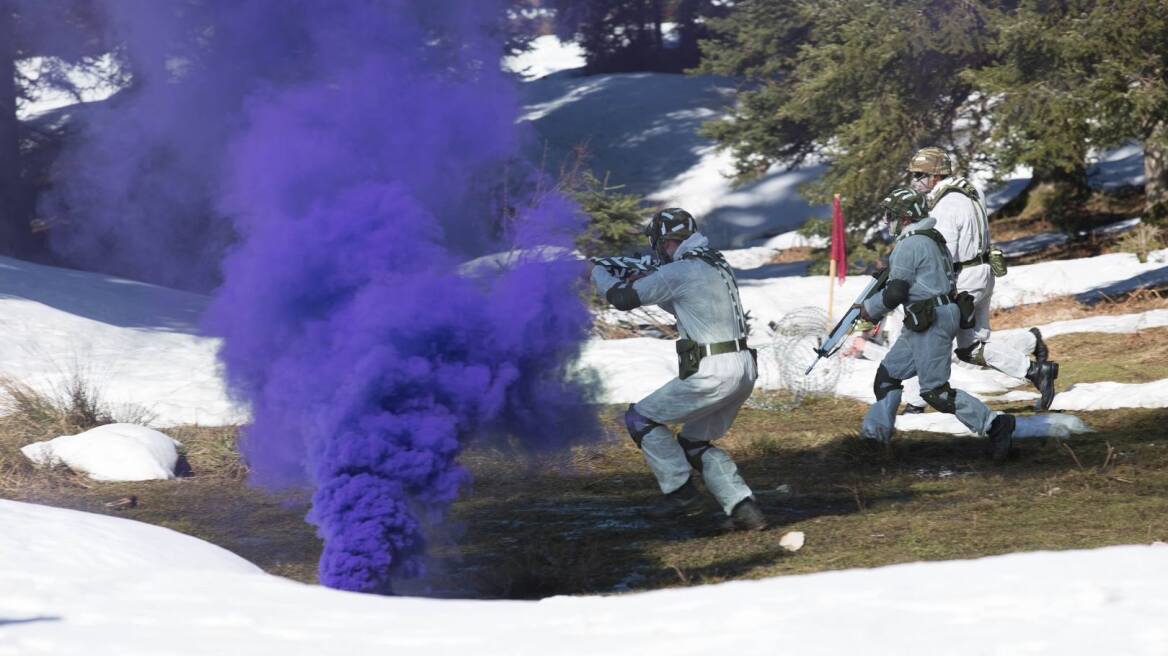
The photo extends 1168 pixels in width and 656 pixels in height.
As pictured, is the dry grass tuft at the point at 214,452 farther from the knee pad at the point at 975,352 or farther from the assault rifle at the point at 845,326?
the knee pad at the point at 975,352

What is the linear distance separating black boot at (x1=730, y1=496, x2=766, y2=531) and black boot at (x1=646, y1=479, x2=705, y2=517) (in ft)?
0.85

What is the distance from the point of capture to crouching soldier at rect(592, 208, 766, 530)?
7.12m

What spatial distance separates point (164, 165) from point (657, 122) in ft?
66.4

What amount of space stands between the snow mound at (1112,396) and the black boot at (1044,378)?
22.1 inches

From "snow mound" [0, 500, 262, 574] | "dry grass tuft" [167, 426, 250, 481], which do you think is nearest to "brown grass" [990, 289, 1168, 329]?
"dry grass tuft" [167, 426, 250, 481]

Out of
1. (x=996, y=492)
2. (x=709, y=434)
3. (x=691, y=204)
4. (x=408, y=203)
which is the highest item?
(x=408, y=203)

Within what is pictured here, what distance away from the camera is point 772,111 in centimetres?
2312

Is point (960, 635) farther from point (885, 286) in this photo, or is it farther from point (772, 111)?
point (772, 111)

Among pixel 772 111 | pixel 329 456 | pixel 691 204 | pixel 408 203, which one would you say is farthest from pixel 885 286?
pixel 691 204

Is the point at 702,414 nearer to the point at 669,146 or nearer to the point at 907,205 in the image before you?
the point at 907,205

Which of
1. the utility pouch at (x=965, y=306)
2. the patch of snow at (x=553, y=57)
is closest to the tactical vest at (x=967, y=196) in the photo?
the utility pouch at (x=965, y=306)

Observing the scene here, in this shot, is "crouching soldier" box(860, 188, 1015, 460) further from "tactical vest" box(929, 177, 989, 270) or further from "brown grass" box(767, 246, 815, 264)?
"brown grass" box(767, 246, 815, 264)

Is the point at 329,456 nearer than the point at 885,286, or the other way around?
the point at 329,456

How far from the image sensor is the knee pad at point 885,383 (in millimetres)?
9008
